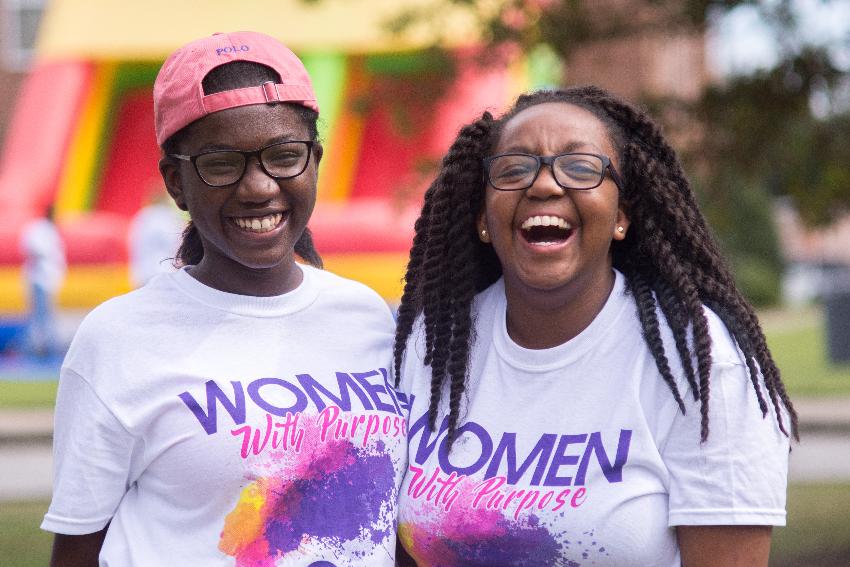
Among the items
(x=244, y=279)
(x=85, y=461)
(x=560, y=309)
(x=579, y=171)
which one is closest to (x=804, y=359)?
(x=560, y=309)

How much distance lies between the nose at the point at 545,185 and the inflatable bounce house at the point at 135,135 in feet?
35.7

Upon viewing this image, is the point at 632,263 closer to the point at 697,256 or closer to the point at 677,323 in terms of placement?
the point at 697,256

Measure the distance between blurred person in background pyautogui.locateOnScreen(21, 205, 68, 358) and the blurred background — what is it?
0.03 m

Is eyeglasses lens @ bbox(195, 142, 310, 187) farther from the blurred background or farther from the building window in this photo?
the building window

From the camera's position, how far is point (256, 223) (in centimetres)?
262

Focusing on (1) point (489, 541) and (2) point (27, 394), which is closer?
(1) point (489, 541)

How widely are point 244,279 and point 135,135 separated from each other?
49.4ft

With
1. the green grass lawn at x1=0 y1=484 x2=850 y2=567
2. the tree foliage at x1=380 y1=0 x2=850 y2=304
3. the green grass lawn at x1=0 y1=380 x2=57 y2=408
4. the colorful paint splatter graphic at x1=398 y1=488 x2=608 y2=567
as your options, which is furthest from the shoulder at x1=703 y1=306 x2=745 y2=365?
the green grass lawn at x1=0 y1=380 x2=57 y2=408

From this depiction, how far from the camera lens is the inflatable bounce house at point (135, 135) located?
14.1m

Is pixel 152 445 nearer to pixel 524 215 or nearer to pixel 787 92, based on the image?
pixel 524 215

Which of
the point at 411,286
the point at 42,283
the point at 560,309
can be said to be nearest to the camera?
the point at 560,309

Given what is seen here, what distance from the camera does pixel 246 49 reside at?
8.58 feet

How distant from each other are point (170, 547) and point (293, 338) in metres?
0.53

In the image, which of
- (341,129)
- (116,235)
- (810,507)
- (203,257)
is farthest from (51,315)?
(203,257)
